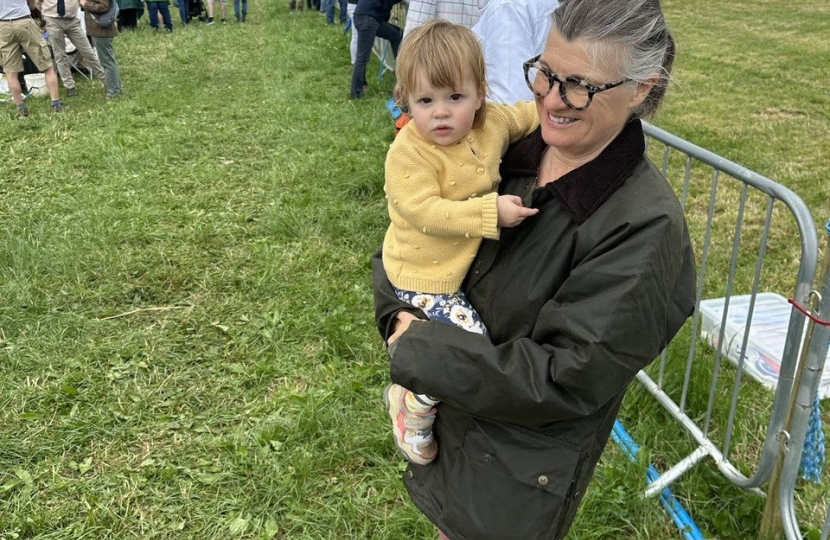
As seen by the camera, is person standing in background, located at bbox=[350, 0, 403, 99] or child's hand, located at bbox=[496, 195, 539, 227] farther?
person standing in background, located at bbox=[350, 0, 403, 99]

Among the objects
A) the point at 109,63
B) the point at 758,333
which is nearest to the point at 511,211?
the point at 758,333

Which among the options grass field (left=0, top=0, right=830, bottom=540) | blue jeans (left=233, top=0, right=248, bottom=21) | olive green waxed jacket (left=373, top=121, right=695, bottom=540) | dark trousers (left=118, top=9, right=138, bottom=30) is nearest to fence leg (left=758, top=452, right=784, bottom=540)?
grass field (left=0, top=0, right=830, bottom=540)

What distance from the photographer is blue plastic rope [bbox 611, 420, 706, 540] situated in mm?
2748

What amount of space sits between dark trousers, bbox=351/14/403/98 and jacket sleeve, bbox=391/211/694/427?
772 centimetres

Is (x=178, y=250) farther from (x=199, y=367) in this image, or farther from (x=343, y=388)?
(x=343, y=388)

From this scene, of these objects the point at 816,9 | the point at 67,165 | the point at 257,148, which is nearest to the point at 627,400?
the point at 257,148

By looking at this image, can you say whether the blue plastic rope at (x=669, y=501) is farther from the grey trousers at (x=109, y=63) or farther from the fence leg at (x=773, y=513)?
the grey trousers at (x=109, y=63)

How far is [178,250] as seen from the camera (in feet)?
17.3

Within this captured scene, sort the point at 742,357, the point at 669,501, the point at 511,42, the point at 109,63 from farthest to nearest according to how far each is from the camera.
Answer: the point at 109,63 → the point at 511,42 → the point at 669,501 → the point at 742,357

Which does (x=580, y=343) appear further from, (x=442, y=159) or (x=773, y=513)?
(x=773, y=513)

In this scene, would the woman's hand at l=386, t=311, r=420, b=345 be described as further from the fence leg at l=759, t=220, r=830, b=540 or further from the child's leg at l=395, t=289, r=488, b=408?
the fence leg at l=759, t=220, r=830, b=540

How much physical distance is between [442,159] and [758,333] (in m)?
2.81

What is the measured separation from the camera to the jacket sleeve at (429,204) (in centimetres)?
158

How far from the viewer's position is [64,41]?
972 centimetres
